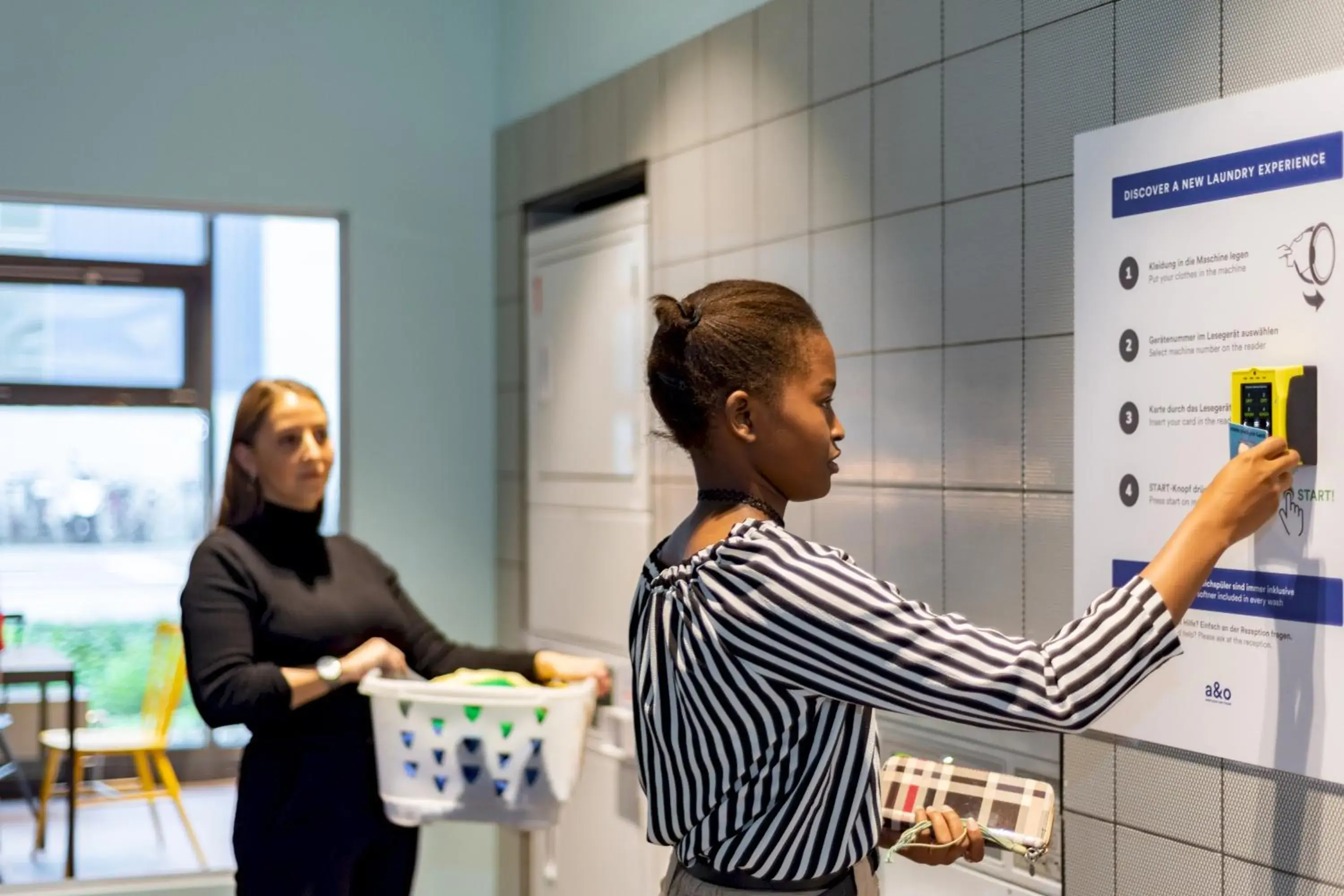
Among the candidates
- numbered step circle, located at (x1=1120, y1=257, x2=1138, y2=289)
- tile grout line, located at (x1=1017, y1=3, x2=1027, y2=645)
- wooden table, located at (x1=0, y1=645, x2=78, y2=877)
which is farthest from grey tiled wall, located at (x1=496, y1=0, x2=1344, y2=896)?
wooden table, located at (x1=0, y1=645, x2=78, y2=877)

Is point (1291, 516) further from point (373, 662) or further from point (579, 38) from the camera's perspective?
point (579, 38)

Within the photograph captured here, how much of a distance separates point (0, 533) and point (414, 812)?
2.36 meters

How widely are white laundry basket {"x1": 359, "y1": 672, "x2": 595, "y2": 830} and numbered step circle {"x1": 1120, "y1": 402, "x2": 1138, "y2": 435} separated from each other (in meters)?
0.86

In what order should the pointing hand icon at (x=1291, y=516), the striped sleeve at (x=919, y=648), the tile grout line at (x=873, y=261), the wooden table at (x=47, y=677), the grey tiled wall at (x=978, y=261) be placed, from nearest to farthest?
the striped sleeve at (x=919, y=648)
the pointing hand icon at (x=1291, y=516)
the grey tiled wall at (x=978, y=261)
the tile grout line at (x=873, y=261)
the wooden table at (x=47, y=677)

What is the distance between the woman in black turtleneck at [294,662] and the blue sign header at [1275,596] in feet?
3.04

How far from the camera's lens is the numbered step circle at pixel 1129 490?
1.81m

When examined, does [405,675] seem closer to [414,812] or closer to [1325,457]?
[414,812]

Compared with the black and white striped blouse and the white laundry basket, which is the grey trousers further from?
the white laundry basket

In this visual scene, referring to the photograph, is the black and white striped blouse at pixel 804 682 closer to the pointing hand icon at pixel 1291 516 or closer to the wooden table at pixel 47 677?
the pointing hand icon at pixel 1291 516

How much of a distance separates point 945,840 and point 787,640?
398 millimetres

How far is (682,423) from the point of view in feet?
4.43

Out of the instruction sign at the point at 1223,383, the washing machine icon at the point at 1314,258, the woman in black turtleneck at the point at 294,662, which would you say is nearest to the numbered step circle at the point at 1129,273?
the instruction sign at the point at 1223,383

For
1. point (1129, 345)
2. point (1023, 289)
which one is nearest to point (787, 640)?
point (1129, 345)

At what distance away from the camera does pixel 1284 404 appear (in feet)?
5.17
